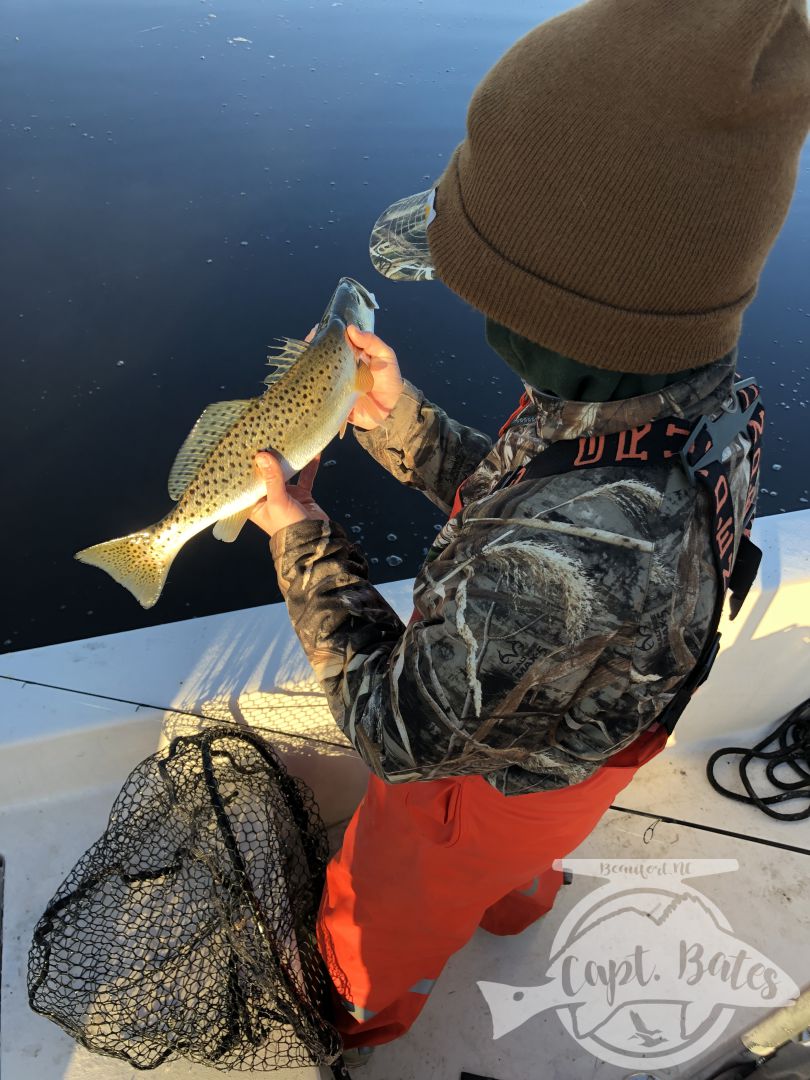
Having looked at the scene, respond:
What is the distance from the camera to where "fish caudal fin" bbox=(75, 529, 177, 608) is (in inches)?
97.0

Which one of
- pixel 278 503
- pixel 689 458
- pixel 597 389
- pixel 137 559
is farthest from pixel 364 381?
pixel 689 458

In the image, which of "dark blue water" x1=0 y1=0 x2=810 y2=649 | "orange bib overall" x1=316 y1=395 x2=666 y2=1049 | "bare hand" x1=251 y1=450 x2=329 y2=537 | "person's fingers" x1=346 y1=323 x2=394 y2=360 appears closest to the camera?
"orange bib overall" x1=316 y1=395 x2=666 y2=1049

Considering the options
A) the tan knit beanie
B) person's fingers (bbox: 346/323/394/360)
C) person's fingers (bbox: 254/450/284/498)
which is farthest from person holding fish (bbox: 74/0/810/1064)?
person's fingers (bbox: 346/323/394/360)

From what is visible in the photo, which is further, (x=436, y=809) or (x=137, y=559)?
(x=137, y=559)

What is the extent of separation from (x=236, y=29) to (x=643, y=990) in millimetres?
11219

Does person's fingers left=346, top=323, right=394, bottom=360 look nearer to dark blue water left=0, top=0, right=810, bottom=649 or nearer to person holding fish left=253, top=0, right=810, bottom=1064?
person holding fish left=253, top=0, right=810, bottom=1064

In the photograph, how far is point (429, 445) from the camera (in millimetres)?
2346

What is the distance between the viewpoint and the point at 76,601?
172 inches

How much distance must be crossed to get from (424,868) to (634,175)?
5.01ft

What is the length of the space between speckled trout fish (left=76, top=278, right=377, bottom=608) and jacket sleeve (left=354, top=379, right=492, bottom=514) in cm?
18

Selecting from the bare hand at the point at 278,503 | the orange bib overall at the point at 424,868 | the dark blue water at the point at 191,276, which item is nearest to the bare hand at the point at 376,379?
the bare hand at the point at 278,503

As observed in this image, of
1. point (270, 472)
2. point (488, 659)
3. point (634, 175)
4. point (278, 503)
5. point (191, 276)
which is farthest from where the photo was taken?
point (191, 276)

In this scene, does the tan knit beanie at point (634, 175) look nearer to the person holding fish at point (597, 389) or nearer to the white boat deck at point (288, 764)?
the person holding fish at point (597, 389)

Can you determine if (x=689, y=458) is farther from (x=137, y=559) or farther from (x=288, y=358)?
(x=137, y=559)
